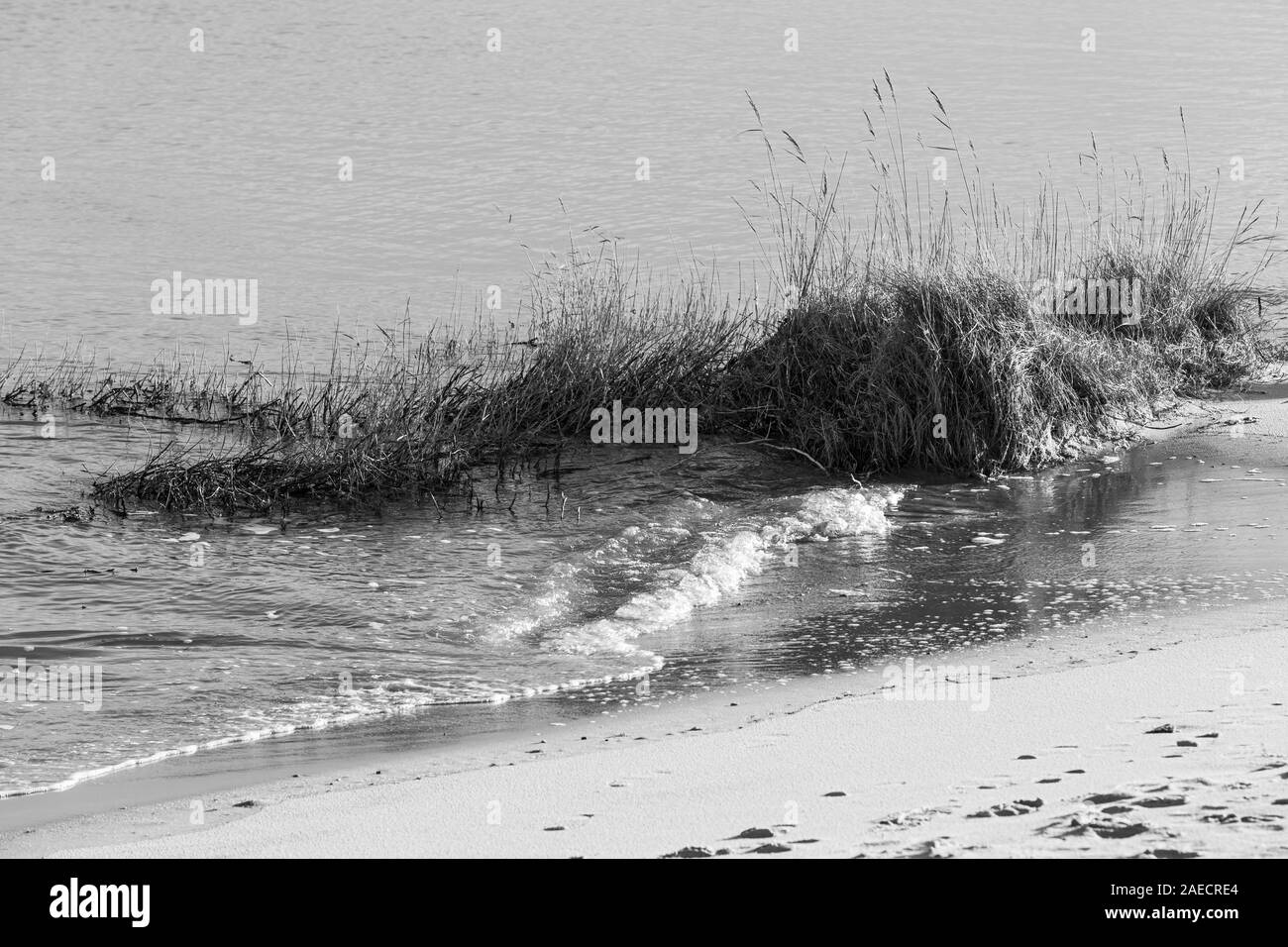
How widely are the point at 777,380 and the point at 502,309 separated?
13.0ft

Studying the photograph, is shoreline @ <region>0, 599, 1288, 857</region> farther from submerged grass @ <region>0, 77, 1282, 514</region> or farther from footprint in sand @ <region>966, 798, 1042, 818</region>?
submerged grass @ <region>0, 77, 1282, 514</region>

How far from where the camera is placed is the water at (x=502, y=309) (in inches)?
261

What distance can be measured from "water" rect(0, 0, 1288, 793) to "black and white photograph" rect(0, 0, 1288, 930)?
1.9 inches

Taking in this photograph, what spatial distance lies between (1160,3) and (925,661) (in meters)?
30.9

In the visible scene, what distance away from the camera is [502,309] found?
43.0 ft

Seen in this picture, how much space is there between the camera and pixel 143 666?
20.9 ft

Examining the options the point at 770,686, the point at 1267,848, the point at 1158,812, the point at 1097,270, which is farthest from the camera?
the point at 1097,270

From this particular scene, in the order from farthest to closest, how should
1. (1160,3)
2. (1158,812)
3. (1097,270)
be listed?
(1160,3)
(1097,270)
(1158,812)

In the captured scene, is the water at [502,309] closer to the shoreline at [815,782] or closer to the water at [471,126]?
the water at [471,126]

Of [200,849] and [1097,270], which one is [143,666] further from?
[1097,270]

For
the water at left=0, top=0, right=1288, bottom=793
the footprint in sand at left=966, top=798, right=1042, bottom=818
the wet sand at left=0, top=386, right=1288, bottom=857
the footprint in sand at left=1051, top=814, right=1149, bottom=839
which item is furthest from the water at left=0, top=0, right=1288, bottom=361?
the footprint in sand at left=1051, top=814, right=1149, bottom=839

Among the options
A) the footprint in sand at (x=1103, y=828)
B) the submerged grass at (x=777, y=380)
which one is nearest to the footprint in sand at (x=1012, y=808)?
the footprint in sand at (x=1103, y=828)

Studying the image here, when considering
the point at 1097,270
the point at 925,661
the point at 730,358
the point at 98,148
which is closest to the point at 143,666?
the point at 925,661

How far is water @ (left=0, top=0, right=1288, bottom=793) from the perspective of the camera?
21.8ft
